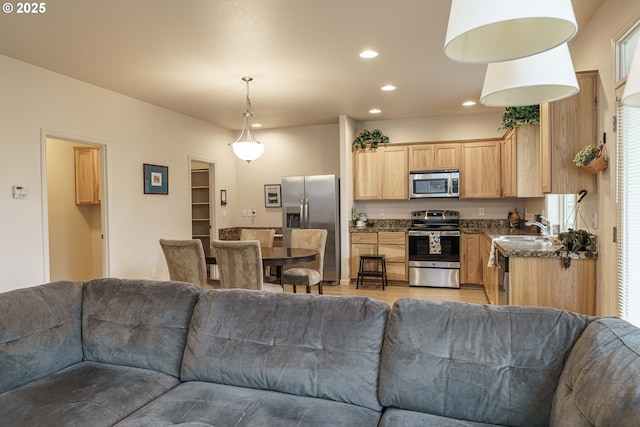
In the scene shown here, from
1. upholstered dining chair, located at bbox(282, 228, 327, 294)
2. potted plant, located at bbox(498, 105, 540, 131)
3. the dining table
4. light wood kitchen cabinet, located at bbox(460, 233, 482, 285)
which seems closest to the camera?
the dining table

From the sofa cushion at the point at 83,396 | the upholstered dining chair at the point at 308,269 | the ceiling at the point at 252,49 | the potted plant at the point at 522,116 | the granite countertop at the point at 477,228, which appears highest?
the ceiling at the point at 252,49

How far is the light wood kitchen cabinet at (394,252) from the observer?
6090mm

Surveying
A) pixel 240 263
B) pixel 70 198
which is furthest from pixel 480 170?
pixel 70 198

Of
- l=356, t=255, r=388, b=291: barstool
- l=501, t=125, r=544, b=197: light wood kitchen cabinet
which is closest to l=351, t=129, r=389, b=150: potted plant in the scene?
l=356, t=255, r=388, b=291: barstool

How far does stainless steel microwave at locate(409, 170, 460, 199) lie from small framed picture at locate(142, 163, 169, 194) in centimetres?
369

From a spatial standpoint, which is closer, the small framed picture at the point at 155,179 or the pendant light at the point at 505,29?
the pendant light at the point at 505,29

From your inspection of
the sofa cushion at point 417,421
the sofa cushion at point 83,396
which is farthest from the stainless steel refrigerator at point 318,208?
the sofa cushion at point 417,421

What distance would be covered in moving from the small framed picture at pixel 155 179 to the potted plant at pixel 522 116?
4495 mm

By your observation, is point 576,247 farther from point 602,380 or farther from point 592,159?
point 602,380

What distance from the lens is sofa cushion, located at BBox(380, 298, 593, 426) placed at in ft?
4.74

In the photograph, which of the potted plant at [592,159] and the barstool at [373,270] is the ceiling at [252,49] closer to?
the potted plant at [592,159]

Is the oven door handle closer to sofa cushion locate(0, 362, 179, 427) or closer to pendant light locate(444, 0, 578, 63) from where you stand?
sofa cushion locate(0, 362, 179, 427)

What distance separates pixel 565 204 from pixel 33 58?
544cm

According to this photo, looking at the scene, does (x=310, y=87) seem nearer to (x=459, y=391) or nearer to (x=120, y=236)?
(x=120, y=236)
